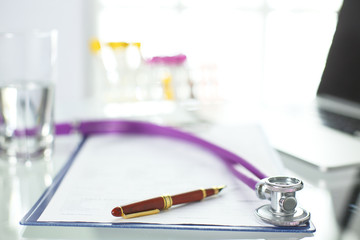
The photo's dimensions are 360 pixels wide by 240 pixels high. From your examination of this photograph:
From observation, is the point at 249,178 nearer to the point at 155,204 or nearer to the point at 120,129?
the point at 155,204

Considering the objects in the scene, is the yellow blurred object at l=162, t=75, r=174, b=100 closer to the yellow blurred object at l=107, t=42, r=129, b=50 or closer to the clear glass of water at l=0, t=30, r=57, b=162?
the yellow blurred object at l=107, t=42, r=129, b=50

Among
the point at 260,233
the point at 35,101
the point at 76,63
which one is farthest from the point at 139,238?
the point at 76,63

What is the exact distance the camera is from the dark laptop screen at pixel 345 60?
82 cm

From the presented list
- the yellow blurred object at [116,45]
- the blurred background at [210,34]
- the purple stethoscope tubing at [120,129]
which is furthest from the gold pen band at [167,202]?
the blurred background at [210,34]

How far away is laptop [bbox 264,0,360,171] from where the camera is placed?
636mm

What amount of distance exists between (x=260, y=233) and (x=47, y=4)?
2370 mm

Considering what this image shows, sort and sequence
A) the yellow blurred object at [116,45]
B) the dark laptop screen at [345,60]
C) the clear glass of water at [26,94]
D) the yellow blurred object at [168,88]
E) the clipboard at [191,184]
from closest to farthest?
the clipboard at [191,184] < the clear glass of water at [26,94] < the dark laptop screen at [345,60] < the yellow blurred object at [116,45] < the yellow blurred object at [168,88]

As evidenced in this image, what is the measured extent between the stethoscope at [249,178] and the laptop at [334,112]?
117mm

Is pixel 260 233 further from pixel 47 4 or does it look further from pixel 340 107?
pixel 47 4

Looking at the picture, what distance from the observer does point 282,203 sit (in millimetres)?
361

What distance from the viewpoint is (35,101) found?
582mm

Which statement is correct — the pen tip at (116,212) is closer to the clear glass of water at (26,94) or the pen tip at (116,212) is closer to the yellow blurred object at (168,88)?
the clear glass of water at (26,94)

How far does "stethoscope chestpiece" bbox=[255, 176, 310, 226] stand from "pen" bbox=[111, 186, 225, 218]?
0.06 metres

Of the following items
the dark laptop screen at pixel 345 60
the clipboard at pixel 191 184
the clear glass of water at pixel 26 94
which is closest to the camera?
the clipboard at pixel 191 184
